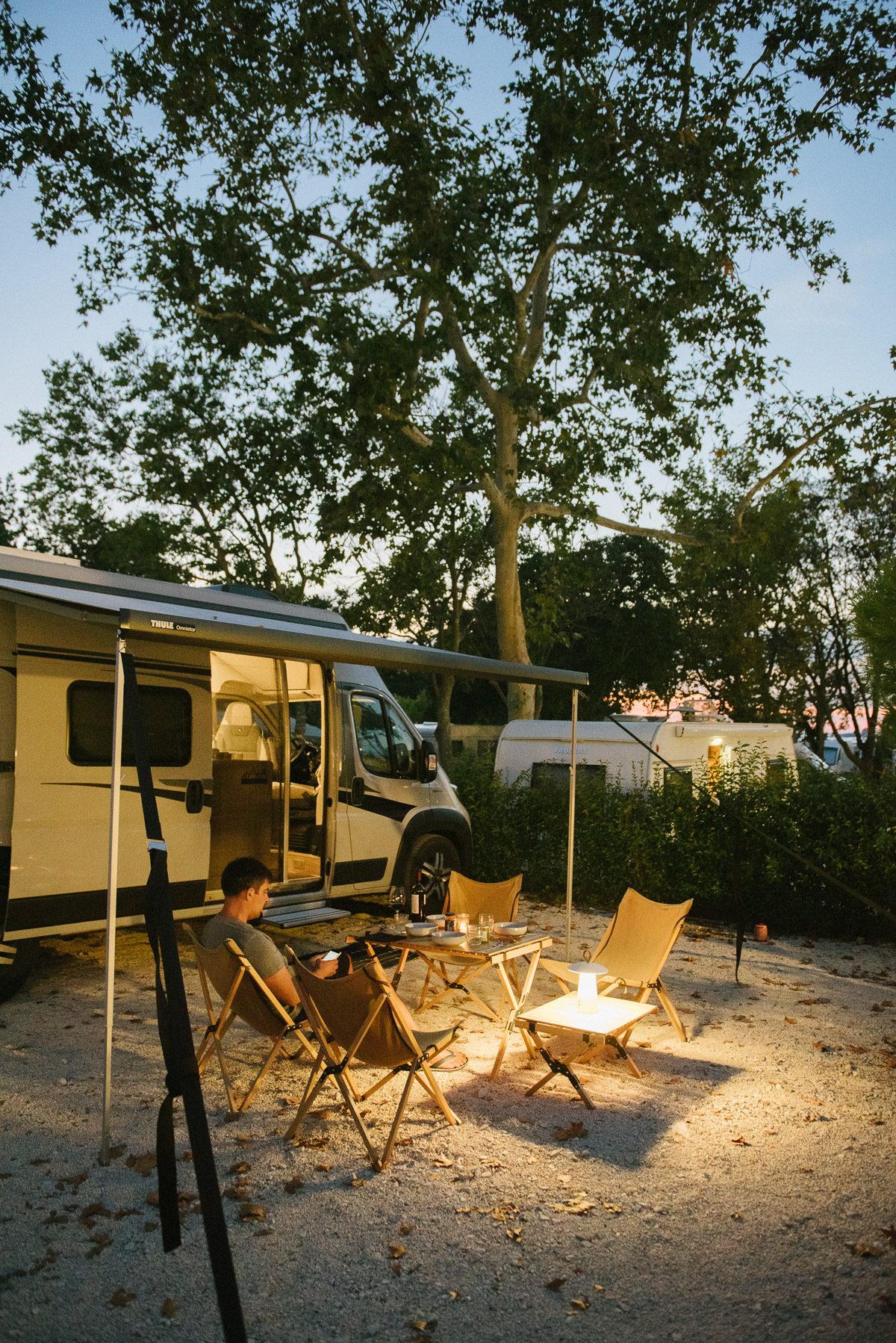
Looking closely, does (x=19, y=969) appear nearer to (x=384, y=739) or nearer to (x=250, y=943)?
(x=250, y=943)

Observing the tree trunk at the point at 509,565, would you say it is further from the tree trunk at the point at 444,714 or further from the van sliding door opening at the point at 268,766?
the tree trunk at the point at 444,714

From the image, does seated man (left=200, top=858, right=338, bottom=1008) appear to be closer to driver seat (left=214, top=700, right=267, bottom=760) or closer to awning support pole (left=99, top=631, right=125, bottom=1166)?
awning support pole (left=99, top=631, right=125, bottom=1166)

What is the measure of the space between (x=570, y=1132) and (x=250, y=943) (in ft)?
5.68

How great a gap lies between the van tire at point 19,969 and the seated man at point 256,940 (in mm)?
1450

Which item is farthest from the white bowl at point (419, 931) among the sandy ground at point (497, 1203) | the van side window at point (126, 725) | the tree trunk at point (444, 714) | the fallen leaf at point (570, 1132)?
the tree trunk at point (444, 714)

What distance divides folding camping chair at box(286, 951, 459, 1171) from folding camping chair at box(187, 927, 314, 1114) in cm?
28

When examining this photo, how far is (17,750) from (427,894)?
3.92m

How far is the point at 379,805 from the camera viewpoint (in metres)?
8.42

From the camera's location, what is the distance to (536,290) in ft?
52.9

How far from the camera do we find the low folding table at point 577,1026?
16.8ft

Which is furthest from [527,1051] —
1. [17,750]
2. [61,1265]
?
[17,750]

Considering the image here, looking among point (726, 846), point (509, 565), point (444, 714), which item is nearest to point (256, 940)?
point (726, 846)

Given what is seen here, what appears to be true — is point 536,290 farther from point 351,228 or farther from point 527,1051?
point 527,1051

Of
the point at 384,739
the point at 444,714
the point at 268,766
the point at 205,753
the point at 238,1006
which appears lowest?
the point at 238,1006
